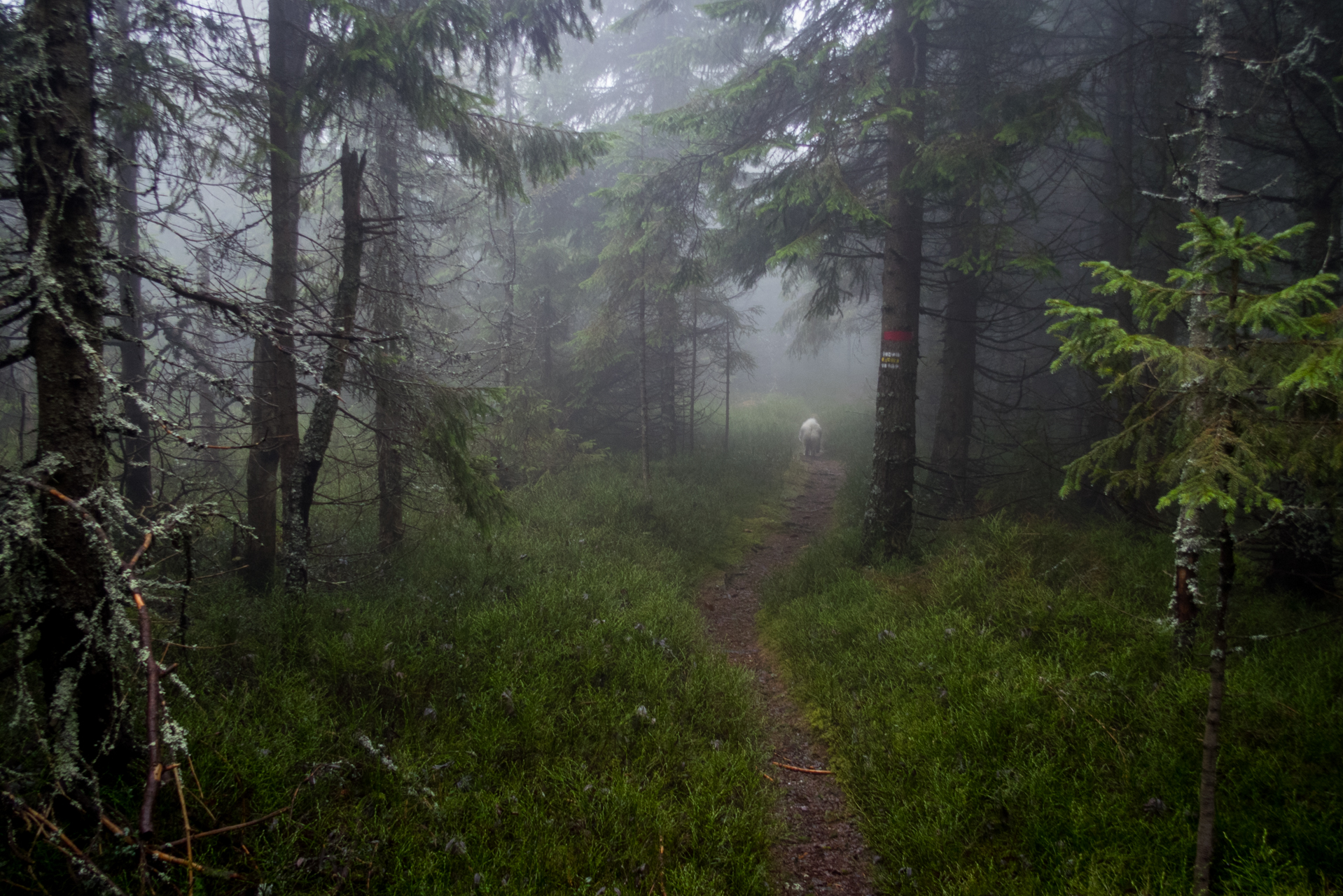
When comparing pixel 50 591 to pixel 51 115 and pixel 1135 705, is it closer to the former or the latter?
pixel 51 115

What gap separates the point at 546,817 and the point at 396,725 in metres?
1.48

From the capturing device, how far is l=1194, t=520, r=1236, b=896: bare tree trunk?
9.99 ft

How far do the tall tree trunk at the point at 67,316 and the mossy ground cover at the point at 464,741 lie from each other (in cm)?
64

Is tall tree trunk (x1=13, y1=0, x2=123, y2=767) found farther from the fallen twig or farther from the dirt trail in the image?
the fallen twig

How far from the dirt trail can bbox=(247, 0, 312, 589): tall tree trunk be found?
5.65m

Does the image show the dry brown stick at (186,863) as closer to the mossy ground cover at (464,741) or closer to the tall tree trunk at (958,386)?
the mossy ground cover at (464,741)

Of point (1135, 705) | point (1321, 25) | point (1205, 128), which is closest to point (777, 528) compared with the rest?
point (1135, 705)

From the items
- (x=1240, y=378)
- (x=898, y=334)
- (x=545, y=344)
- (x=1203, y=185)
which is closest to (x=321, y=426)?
(x=1240, y=378)

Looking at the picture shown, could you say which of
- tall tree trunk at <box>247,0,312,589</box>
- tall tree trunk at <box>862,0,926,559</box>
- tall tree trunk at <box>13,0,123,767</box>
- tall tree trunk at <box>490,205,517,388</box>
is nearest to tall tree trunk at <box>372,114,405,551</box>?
tall tree trunk at <box>247,0,312,589</box>

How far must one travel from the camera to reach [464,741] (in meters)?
4.43

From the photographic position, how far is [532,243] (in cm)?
1655

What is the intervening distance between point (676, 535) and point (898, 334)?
5222mm

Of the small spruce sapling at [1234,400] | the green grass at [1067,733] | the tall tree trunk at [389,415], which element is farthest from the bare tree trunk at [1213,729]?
the tall tree trunk at [389,415]

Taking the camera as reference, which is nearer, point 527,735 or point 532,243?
point 527,735
